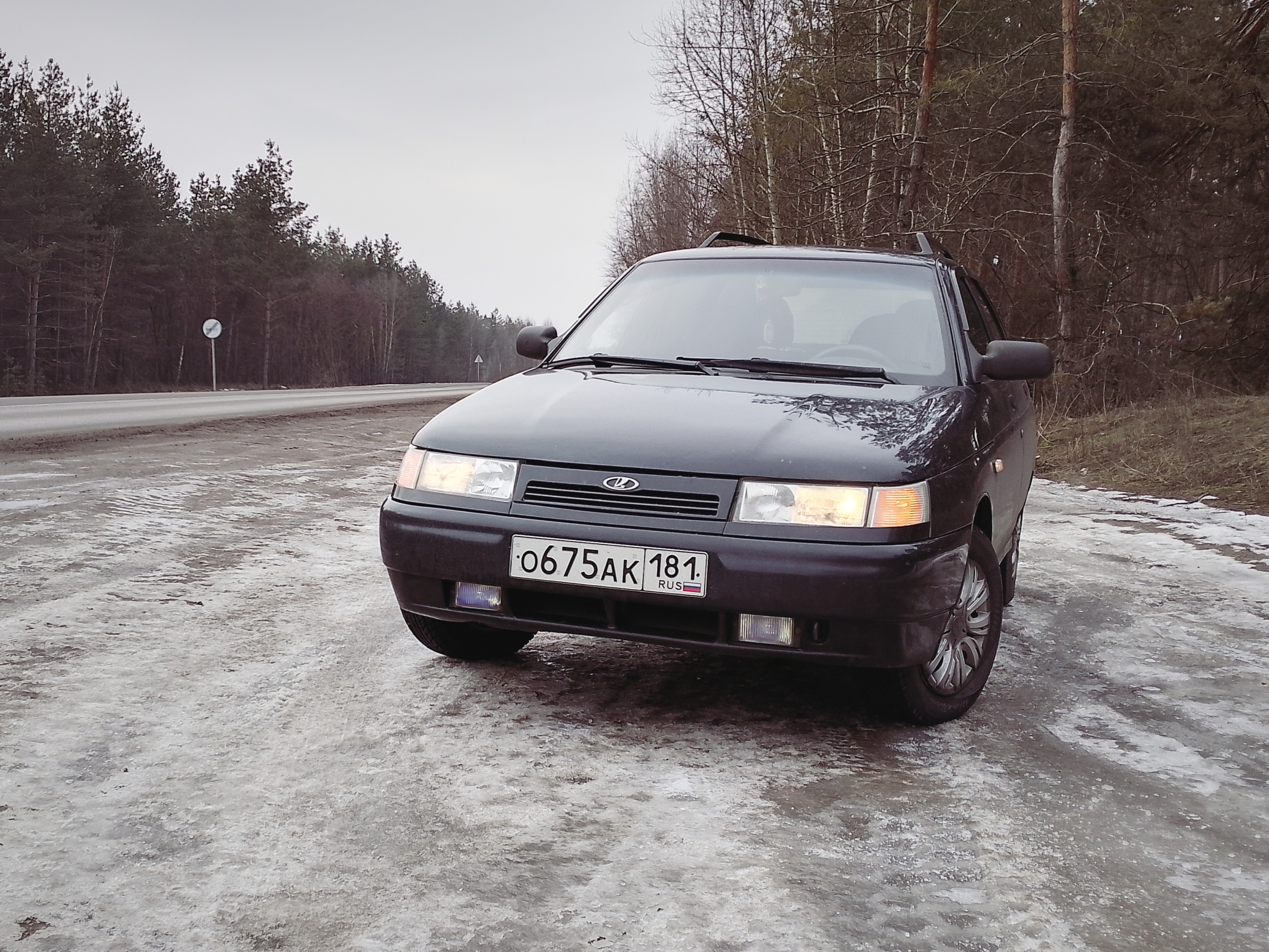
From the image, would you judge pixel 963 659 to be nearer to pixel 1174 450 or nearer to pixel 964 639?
pixel 964 639

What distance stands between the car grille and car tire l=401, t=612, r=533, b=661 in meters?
0.75

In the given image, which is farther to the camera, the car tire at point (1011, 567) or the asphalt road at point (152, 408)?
the asphalt road at point (152, 408)

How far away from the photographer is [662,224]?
171ft

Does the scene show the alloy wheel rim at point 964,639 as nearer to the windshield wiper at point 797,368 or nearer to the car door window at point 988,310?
the windshield wiper at point 797,368

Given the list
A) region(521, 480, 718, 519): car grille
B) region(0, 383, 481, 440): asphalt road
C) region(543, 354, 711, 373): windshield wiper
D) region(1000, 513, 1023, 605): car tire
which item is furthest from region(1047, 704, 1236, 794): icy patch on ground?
region(0, 383, 481, 440): asphalt road

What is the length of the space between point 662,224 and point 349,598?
4860 cm

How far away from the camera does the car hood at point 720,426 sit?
10.6ft

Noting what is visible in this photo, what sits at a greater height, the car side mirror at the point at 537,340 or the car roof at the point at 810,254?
the car roof at the point at 810,254

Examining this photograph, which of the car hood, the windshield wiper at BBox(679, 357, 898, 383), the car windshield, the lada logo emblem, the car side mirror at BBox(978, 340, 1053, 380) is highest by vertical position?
the car windshield

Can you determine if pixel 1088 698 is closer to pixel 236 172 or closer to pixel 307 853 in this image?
pixel 307 853

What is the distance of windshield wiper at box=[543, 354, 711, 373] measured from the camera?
4102 mm

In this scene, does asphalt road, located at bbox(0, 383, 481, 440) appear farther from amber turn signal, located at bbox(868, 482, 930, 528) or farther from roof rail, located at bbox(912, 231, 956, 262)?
amber turn signal, located at bbox(868, 482, 930, 528)

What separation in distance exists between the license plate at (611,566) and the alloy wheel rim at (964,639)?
2.78ft

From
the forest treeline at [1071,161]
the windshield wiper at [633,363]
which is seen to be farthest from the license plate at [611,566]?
the forest treeline at [1071,161]
